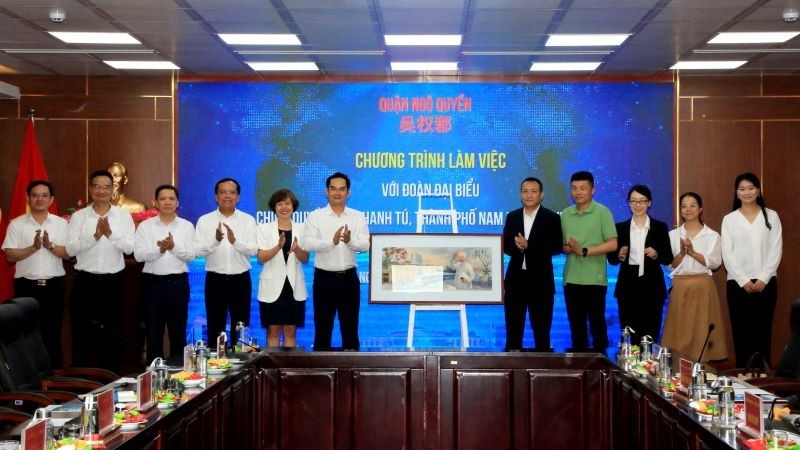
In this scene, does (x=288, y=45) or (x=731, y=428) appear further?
(x=288, y=45)

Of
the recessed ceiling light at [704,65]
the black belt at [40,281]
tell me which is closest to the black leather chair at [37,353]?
the black belt at [40,281]

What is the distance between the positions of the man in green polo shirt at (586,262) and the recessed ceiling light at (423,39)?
1607 millimetres

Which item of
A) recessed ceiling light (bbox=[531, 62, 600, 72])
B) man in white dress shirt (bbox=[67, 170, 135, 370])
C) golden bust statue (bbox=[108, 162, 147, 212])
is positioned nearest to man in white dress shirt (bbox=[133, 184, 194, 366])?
man in white dress shirt (bbox=[67, 170, 135, 370])

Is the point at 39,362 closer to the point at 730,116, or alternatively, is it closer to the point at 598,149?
the point at 598,149

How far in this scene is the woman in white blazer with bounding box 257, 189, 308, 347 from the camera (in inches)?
277

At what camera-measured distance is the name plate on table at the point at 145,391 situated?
136 inches

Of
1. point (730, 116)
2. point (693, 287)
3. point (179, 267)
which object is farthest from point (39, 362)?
point (730, 116)

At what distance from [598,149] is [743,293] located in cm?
260

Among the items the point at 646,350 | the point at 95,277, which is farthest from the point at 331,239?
the point at 646,350

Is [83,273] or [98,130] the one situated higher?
[98,130]

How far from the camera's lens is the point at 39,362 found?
16.2 ft

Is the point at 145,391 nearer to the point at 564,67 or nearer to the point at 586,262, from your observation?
the point at 586,262

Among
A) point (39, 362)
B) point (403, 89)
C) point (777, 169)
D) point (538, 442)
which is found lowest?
point (538, 442)

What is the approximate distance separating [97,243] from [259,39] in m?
2.13
